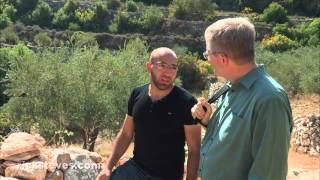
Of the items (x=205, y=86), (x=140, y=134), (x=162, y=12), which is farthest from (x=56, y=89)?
(x=162, y=12)

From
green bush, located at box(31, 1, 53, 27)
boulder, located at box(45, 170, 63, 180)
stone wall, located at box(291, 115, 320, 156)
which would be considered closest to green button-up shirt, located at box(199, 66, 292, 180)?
boulder, located at box(45, 170, 63, 180)

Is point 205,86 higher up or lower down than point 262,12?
lower down

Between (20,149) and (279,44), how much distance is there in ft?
102

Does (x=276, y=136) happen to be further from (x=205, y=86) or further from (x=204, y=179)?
(x=205, y=86)

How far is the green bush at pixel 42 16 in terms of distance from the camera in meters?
43.5

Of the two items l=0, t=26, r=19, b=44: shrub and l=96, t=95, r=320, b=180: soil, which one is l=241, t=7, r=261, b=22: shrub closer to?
l=0, t=26, r=19, b=44: shrub

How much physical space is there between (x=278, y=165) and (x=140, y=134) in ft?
3.96

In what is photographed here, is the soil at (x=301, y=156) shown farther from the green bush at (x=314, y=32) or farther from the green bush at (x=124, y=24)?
the green bush at (x=124, y=24)

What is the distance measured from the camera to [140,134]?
3.01 metres

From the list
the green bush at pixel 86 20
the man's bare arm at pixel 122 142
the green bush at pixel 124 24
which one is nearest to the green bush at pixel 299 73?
the man's bare arm at pixel 122 142

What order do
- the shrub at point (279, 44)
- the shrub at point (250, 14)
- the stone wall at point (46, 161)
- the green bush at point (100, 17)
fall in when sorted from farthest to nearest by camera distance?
1. the green bush at point (100, 17)
2. the shrub at point (250, 14)
3. the shrub at point (279, 44)
4. the stone wall at point (46, 161)

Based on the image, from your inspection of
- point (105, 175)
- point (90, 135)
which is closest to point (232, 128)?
point (105, 175)

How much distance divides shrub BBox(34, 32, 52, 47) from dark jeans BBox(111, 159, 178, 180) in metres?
33.3

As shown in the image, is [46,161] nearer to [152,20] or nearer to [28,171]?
[28,171]
